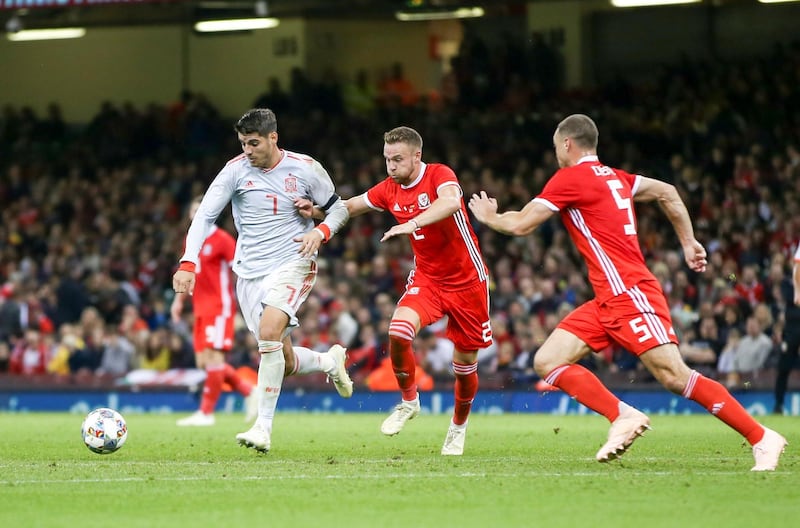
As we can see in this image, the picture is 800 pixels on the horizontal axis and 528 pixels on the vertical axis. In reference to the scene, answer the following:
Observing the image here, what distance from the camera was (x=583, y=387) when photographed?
30.1ft

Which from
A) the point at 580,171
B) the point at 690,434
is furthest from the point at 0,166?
the point at 580,171

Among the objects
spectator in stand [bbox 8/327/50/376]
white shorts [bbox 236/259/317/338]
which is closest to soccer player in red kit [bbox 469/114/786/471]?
white shorts [bbox 236/259/317/338]

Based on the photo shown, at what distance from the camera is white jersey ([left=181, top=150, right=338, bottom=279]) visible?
1080cm

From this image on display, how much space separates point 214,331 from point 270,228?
4.77 metres

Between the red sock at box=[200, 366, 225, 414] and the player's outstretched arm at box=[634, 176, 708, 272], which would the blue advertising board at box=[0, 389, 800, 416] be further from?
the player's outstretched arm at box=[634, 176, 708, 272]

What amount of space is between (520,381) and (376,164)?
7.92m

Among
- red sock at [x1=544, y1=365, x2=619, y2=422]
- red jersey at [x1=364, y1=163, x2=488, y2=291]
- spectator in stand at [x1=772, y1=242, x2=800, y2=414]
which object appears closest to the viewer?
red sock at [x1=544, y1=365, x2=619, y2=422]

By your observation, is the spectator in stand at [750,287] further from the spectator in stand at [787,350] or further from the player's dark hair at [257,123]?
the player's dark hair at [257,123]

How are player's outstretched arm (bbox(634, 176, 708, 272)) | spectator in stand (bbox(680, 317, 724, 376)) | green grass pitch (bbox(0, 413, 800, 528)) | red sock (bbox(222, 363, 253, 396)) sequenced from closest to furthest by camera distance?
1. green grass pitch (bbox(0, 413, 800, 528))
2. player's outstretched arm (bbox(634, 176, 708, 272))
3. red sock (bbox(222, 363, 253, 396))
4. spectator in stand (bbox(680, 317, 724, 376))

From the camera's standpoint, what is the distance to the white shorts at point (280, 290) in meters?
10.6

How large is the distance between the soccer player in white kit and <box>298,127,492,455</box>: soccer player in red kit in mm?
230

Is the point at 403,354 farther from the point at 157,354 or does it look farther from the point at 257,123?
the point at 157,354

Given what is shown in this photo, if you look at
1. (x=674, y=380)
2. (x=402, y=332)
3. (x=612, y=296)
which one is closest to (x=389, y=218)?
(x=402, y=332)

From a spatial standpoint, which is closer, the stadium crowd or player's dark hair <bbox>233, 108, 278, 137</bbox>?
player's dark hair <bbox>233, 108, 278, 137</bbox>
